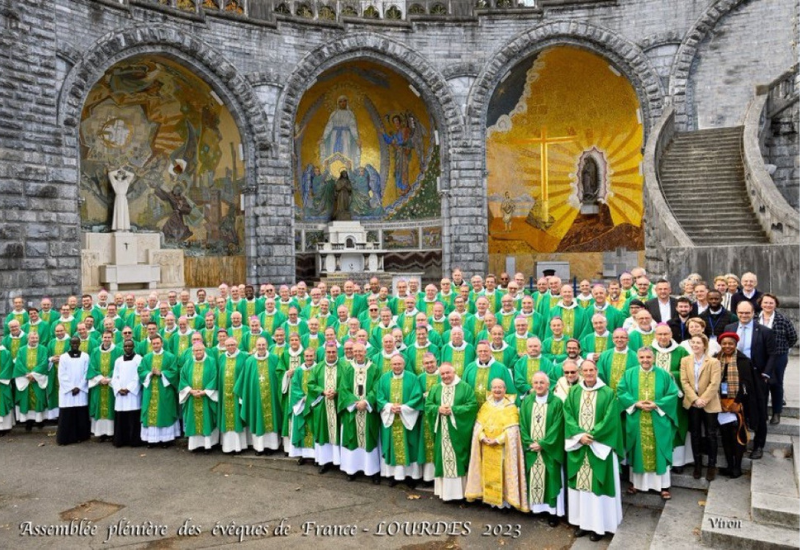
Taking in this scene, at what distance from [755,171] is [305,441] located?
10.9 metres

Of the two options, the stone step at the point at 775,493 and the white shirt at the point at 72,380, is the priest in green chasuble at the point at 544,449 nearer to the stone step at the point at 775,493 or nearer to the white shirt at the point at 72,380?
the stone step at the point at 775,493

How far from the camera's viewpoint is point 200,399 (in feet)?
29.2

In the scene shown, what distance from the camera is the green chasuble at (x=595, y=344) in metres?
8.07

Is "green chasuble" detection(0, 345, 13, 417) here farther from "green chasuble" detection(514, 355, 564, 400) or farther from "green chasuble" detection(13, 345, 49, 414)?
"green chasuble" detection(514, 355, 564, 400)

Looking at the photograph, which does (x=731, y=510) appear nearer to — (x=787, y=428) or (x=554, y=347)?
(x=787, y=428)

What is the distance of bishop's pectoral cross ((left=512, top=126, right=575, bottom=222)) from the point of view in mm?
21078

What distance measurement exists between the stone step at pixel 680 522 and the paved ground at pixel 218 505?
842mm

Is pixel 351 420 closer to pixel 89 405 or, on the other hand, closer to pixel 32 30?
pixel 89 405

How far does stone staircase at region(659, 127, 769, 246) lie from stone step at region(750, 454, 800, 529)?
7190 millimetres

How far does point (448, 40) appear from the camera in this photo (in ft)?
64.7

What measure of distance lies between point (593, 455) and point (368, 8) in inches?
666

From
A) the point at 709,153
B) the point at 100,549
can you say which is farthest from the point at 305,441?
the point at 709,153

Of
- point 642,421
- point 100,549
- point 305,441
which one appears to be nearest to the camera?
point 100,549

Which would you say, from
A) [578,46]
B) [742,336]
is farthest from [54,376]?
[578,46]
